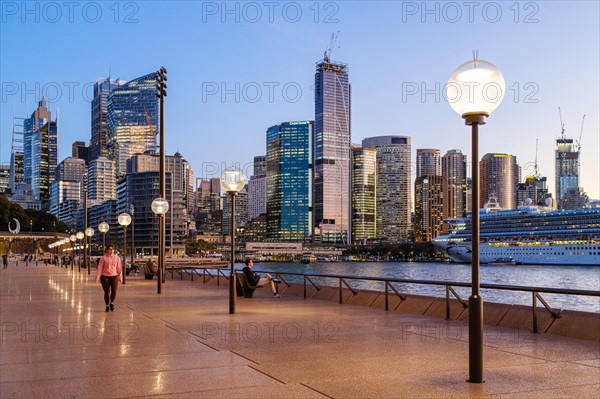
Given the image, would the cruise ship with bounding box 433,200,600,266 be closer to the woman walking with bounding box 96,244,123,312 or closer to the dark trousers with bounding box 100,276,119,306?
the woman walking with bounding box 96,244,123,312

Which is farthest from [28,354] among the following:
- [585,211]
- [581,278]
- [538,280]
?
[585,211]

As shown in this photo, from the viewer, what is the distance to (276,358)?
9.60 metres

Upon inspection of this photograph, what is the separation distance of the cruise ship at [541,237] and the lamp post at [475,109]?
382 ft

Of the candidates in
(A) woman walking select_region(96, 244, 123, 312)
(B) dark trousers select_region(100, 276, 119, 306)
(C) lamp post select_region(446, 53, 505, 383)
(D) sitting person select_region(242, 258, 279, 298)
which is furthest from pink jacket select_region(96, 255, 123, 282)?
(C) lamp post select_region(446, 53, 505, 383)

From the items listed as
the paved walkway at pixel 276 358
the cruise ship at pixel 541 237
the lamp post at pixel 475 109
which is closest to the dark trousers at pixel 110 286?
the paved walkway at pixel 276 358

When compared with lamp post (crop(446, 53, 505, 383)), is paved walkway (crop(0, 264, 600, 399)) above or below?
below

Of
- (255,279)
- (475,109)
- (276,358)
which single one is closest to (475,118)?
(475,109)

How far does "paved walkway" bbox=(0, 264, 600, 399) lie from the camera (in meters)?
7.58

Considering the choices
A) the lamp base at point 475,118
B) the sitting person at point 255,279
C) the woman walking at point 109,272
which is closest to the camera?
the lamp base at point 475,118

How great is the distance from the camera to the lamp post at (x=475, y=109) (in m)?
7.95

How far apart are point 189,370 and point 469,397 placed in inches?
136

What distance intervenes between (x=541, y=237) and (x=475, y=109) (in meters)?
122

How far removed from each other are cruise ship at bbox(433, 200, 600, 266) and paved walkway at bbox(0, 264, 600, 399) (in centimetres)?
11105

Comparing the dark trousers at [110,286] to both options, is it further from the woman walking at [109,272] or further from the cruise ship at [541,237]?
the cruise ship at [541,237]
